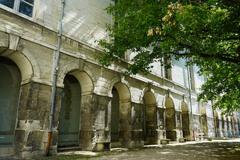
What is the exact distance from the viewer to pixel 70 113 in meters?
11.5

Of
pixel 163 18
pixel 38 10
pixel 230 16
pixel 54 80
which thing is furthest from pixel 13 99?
pixel 230 16

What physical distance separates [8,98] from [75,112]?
3.64 m

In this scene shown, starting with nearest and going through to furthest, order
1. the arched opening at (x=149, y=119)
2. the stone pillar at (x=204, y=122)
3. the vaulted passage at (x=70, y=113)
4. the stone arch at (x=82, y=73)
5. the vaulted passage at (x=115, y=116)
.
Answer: the stone arch at (x=82, y=73) < the vaulted passage at (x=70, y=113) < the vaulted passage at (x=115, y=116) < the arched opening at (x=149, y=119) < the stone pillar at (x=204, y=122)

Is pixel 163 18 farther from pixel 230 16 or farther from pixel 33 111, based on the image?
pixel 33 111

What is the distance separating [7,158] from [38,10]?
238 inches

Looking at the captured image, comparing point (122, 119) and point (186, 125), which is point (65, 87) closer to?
point (122, 119)

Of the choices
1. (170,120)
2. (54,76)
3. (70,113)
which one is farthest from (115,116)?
(54,76)

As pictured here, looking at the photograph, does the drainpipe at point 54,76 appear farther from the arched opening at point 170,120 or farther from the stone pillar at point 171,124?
the stone pillar at point 171,124

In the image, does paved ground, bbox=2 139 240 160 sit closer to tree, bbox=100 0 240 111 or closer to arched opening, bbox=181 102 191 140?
tree, bbox=100 0 240 111

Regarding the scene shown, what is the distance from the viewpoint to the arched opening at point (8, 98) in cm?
881

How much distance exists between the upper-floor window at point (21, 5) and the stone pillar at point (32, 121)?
122 inches

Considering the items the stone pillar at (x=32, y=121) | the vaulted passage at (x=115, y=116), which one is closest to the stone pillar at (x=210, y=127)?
the vaulted passage at (x=115, y=116)

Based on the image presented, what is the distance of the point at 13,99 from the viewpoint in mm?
9164

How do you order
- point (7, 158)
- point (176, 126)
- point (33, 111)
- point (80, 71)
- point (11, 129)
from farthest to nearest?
point (176, 126), point (80, 71), point (11, 129), point (33, 111), point (7, 158)
